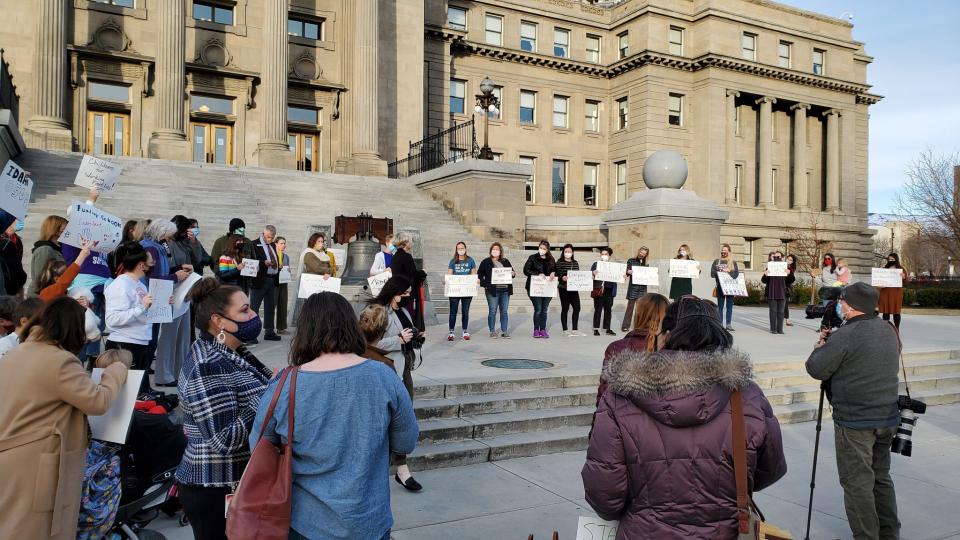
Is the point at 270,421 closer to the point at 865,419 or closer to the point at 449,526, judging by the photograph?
the point at 449,526

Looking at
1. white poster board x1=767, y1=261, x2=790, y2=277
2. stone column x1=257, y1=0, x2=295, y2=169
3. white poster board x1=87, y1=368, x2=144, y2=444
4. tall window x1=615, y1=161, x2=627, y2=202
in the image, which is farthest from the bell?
tall window x1=615, y1=161, x2=627, y2=202

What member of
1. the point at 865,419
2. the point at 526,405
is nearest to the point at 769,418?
the point at 865,419

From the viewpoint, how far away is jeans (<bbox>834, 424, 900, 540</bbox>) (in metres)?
4.78

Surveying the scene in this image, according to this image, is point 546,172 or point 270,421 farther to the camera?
point 546,172

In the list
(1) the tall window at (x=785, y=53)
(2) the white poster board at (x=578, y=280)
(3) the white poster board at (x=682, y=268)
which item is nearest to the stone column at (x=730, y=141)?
(1) the tall window at (x=785, y=53)

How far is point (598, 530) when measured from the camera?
313cm

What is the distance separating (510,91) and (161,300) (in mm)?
39943

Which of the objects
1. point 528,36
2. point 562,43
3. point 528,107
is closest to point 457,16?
point 528,36

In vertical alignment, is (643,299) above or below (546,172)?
below

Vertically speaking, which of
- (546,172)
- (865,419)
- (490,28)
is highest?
(490,28)

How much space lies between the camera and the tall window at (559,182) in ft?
156

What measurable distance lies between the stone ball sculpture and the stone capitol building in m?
2.21

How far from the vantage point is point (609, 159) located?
162ft

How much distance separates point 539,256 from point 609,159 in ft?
122
